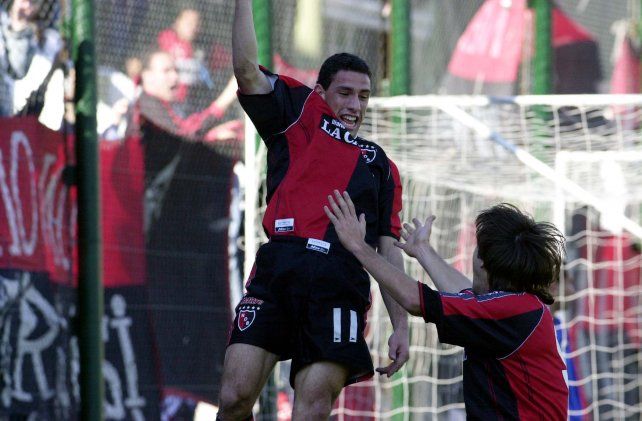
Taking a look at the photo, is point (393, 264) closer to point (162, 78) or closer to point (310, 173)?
point (310, 173)

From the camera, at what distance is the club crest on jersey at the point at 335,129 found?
15.3ft

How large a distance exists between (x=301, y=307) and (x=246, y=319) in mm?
214

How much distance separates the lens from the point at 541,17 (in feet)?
29.4

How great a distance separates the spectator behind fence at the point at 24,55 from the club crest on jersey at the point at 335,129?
6.69ft

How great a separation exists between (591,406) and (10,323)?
15.0 ft

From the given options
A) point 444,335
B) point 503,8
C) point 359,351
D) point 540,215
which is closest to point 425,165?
point 540,215

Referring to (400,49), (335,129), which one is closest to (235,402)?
(335,129)

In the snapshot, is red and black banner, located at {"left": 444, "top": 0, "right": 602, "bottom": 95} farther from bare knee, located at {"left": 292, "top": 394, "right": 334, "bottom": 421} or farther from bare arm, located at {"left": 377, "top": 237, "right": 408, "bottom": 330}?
bare knee, located at {"left": 292, "top": 394, "right": 334, "bottom": 421}

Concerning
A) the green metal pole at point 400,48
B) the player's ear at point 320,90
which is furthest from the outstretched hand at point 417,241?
the green metal pole at point 400,48

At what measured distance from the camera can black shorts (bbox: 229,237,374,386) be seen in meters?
4.46

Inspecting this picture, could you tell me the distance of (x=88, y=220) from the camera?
6180 millimetres

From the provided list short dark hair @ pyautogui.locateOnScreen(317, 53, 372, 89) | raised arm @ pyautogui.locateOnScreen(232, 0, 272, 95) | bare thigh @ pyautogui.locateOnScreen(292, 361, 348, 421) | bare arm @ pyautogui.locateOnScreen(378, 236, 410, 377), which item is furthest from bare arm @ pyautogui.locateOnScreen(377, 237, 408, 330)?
raised arm @ pyautogui.locateOnScreen(232, 0, 272, 95)

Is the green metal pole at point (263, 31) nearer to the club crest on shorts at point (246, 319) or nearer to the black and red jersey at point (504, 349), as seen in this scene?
the club crest on shorts at point (246, 319)

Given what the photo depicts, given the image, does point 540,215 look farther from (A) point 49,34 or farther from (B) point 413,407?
(A) point 49,34
